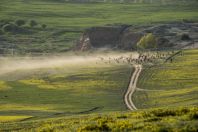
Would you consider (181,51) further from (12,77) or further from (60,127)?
(60,127)

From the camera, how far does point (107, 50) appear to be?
198m

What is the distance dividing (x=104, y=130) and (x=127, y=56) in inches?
5473

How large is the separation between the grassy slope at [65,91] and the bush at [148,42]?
34.4 metres

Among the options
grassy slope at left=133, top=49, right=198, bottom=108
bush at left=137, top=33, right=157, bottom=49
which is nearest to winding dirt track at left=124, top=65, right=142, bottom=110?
grassy slope at left=133, top=49, right=198, bottom=108

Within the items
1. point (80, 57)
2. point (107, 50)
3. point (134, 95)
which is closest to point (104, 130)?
point (134, 95)

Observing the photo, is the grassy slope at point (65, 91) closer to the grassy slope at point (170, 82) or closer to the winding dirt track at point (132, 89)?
the winding dirt track at point (132, 89)

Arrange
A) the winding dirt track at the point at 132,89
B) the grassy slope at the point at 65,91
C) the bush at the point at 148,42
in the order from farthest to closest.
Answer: the bush at the point at 148,42
the grassy slope at the point at 65,91
the winding dirt track at the point at 132,89

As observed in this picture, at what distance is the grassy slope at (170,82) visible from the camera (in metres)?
94.6

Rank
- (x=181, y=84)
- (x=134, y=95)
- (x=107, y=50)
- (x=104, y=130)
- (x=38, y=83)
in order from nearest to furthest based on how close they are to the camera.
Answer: (x=104, y=130), (x=134, y=95), (x=181, y=84), (x=38, y=83), (x=107, y=50)

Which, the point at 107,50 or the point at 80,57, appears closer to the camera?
the point at 80,57

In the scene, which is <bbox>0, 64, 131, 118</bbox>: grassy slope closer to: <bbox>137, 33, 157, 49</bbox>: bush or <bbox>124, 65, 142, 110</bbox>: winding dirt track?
<bbox>124, 65, 142, 110</bbox>: winding dirt track

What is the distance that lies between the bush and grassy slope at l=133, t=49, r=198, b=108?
86.6 ft

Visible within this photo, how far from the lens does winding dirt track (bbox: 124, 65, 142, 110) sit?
9356cm

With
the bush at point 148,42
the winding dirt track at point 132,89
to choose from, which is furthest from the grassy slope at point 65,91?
the bush at point 148,42
